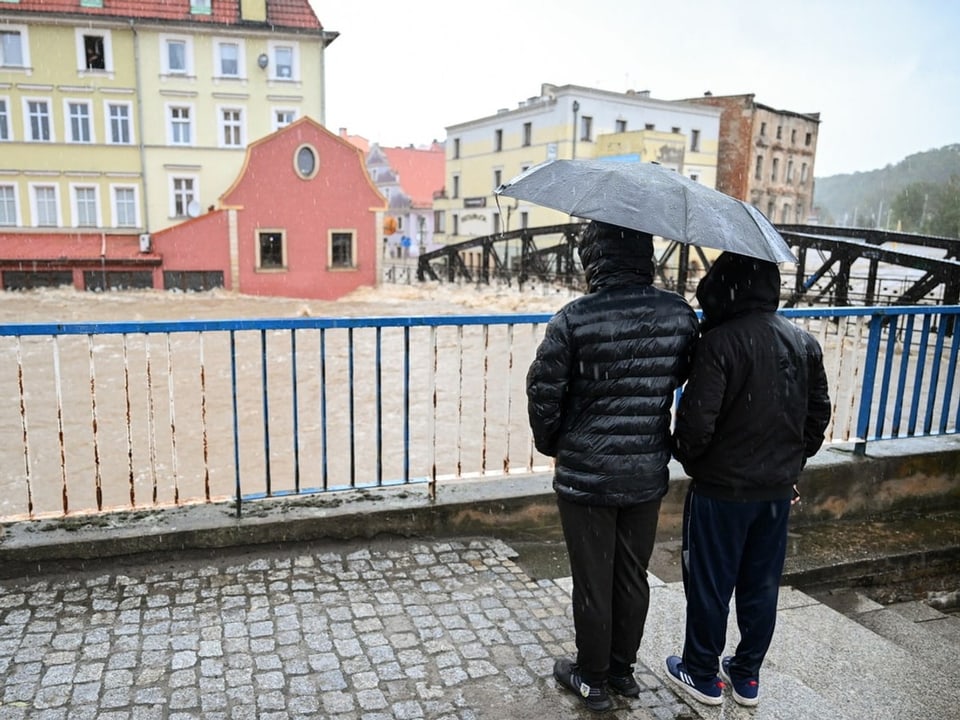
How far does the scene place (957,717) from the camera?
120 inches

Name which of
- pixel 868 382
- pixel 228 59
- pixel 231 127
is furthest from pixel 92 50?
pixel 868 382

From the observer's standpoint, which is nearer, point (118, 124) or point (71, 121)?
point (71, 121)

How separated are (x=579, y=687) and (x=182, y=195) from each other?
3653 centimetres

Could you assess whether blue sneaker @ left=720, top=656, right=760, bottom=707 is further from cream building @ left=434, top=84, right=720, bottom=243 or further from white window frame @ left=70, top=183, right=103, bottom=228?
cream building @ left=434, top=84, right=720, bottom=243

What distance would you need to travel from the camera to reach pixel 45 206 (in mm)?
33781

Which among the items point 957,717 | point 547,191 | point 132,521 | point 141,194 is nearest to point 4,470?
point 132,521

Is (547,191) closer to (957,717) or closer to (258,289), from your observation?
(957,717)

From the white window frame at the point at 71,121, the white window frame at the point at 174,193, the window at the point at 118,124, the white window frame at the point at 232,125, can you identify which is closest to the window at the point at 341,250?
the white window frame at the point at 232,125

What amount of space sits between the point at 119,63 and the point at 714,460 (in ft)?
124

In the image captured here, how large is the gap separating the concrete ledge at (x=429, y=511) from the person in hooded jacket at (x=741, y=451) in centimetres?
168

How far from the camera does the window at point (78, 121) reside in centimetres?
3356

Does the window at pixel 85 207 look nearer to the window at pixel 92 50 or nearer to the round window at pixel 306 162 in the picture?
the window at pixel 92 50

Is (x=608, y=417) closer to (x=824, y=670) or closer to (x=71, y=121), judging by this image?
(x=824, y=670)

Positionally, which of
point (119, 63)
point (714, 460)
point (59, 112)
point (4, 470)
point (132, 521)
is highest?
point (119, 63)
